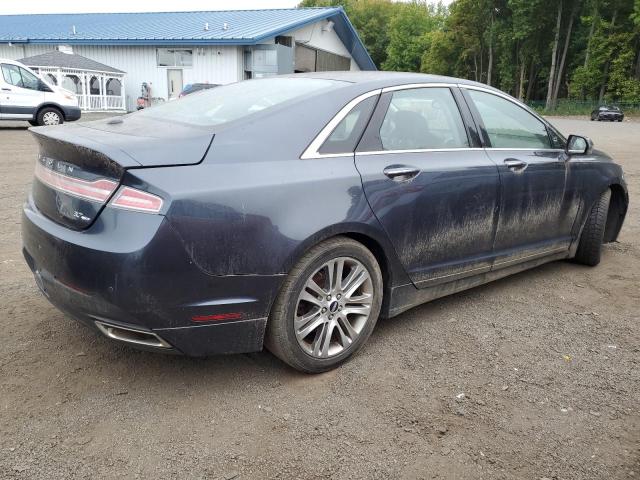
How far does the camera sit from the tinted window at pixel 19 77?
50.8ft

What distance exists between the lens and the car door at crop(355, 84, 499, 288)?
3.13m

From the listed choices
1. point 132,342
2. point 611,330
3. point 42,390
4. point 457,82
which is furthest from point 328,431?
point 457,82

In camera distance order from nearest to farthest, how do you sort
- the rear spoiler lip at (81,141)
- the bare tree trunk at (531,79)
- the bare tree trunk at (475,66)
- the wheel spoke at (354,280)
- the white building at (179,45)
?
1. the rear spoiler lip at (81,141)
2. the wheel spoke at (354,280)
3. the white building at (179,45)
4. the bare tree trunk at (531,79)
5. the bare tree trunk at (475,66)

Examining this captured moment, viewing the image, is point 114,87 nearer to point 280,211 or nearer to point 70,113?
point 70,113

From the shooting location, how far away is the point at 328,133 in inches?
117

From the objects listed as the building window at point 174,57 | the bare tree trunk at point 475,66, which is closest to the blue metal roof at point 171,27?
the building window at point 174,57

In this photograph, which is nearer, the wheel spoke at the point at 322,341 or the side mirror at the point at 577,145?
the wheel spoke at the point at 322,341

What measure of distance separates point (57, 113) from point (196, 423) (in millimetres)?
15999

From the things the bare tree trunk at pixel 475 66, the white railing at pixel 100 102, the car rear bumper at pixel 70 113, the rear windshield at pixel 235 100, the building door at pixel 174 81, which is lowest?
the white railing at pixel 100 102

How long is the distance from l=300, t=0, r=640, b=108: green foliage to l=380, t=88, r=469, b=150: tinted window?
51.1m

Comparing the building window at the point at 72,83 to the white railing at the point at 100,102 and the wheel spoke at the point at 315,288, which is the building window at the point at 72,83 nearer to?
the white railing at the point at 100,102

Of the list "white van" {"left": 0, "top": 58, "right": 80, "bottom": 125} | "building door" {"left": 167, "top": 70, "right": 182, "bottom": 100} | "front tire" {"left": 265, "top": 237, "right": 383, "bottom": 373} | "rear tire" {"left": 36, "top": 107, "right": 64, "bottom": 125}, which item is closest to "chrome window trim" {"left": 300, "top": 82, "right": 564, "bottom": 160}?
"front tire" {"left": 265, "top": 237, "right": 383, "bottom": 373}

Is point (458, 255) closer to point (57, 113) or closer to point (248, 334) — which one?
point (248, 334)

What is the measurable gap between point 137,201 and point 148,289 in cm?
38
